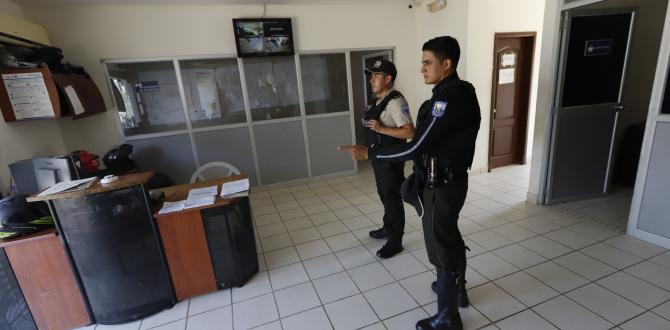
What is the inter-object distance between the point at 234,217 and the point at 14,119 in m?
2.19

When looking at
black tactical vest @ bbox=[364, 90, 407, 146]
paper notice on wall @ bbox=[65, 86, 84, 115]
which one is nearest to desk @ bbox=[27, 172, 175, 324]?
black tactical vest @ bbox=[364, 90, 407, 146]

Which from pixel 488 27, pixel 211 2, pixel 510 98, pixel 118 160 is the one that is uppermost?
pixel 211 2

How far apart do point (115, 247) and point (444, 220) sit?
2.00 m

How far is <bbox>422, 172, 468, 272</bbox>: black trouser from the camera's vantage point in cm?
157

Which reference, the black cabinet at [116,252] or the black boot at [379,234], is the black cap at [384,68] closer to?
the black boot at [379,234]

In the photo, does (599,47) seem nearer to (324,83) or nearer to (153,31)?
(324,83)

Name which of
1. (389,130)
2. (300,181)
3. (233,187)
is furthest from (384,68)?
(300,181)

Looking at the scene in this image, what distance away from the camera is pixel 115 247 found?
192cm

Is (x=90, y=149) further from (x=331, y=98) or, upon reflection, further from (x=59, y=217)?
(x=331, y=98)

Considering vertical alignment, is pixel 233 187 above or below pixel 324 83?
below

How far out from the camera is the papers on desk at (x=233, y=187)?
2.19 m

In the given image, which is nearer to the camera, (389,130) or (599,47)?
Result: (389,130)

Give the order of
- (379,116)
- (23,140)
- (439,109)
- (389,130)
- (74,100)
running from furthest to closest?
(74,100), (23,140), (379,116), (389,130), (439,109)

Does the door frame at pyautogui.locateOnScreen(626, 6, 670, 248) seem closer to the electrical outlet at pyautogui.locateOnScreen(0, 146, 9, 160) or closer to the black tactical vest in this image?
the black tactical vest
